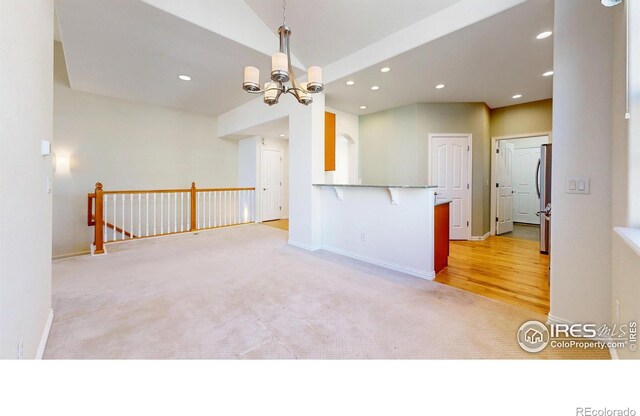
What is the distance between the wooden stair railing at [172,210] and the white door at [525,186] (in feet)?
22.9

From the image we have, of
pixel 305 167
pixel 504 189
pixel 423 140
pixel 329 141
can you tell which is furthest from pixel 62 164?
pixel 504 189

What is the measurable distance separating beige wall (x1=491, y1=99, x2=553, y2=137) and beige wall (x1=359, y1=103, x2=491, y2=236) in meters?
0.26

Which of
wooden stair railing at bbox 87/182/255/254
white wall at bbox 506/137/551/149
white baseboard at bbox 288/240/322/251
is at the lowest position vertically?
white baseboard at bbox 288/240/322/251

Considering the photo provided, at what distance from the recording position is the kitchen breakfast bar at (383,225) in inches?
111

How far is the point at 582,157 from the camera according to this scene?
1.65m

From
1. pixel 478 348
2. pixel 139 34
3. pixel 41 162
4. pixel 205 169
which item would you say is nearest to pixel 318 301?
pixel 478 348

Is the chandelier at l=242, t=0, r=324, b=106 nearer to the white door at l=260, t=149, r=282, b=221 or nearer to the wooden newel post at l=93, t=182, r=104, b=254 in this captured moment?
the wooden newel post at l=93, t=182, r=104, b=254

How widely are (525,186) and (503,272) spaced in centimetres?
505

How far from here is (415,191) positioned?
289 cm

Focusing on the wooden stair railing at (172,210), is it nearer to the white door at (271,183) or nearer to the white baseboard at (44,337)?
the white door at (271,183)

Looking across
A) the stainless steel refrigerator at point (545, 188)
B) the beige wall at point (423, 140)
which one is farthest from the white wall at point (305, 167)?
the stainless steel refrigerator at point (545, 188)

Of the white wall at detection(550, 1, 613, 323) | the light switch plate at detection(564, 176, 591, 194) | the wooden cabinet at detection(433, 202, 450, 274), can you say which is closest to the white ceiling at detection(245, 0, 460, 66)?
the white wall at detection(550, 1, 613, 323)

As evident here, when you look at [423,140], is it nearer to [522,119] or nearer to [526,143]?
[522,119]

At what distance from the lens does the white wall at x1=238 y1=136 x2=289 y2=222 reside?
255 inches
